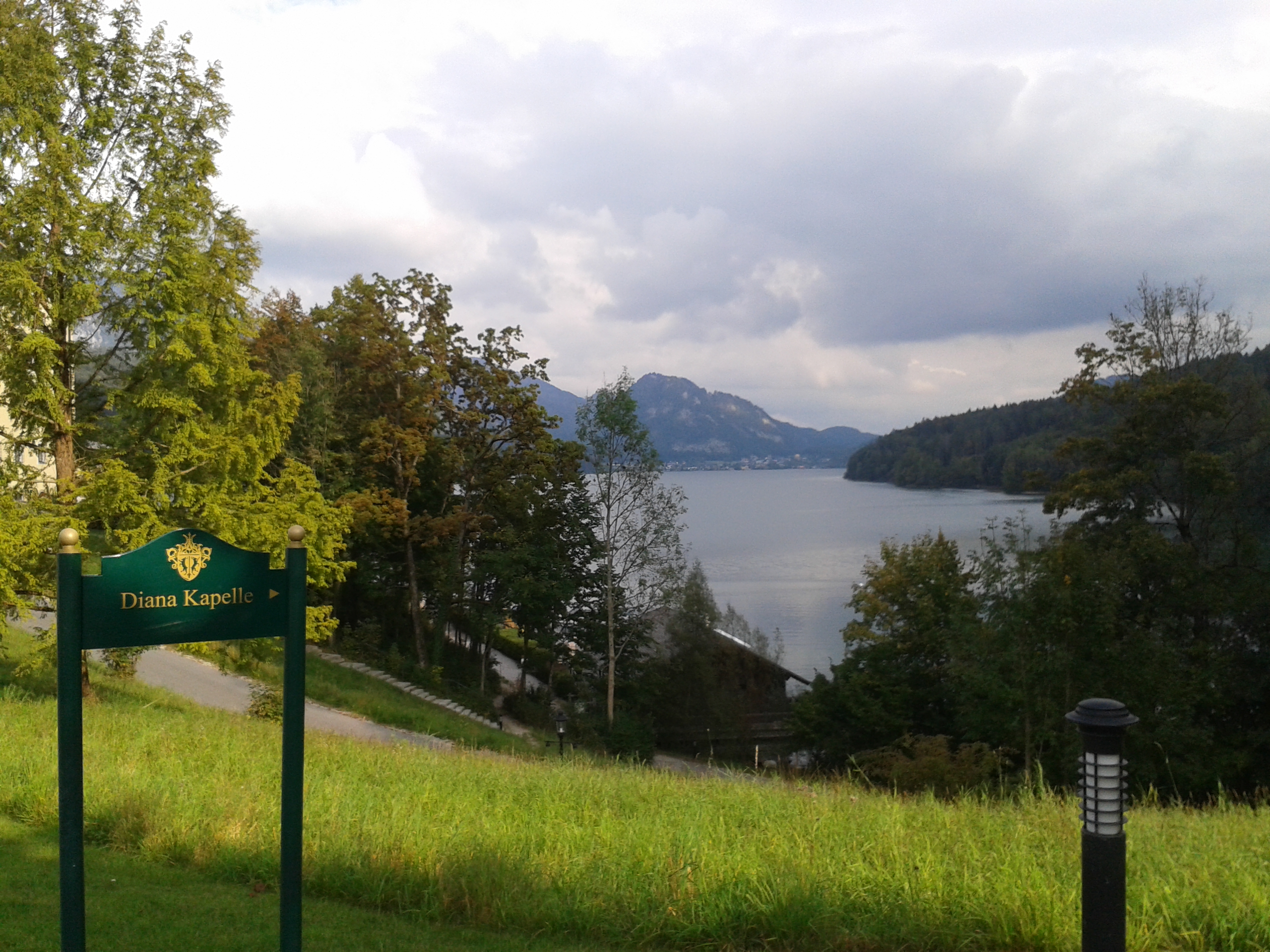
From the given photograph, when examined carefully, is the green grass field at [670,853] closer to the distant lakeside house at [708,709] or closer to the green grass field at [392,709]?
the green grass field at [392,709]

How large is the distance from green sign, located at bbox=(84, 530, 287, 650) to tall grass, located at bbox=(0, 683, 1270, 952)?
6.96 feet

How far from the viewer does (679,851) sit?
A: 5.40 meters

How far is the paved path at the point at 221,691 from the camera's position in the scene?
16.9m

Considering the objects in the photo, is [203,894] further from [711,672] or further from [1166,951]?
[711,672]

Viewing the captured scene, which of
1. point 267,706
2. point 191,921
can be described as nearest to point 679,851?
point 191,921

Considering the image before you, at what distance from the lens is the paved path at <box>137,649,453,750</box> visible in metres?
16.9

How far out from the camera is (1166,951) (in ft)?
14.0

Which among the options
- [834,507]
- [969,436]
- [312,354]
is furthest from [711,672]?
[834,507]

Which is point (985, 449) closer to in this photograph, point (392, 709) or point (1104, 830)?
point (392, 709)

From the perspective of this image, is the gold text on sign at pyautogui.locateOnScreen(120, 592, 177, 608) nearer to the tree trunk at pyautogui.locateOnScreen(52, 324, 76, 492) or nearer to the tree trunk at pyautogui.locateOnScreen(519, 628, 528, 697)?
the tree trunk at pyautogui.locateOnScreen(52, 324, 76, 492)

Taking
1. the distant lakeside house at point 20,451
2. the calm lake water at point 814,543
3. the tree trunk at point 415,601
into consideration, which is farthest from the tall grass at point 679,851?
the calm lake water at point 814,543

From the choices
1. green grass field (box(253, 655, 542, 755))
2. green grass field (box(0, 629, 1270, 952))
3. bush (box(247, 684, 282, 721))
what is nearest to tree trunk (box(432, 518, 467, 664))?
green grass field (box(253, 655, 542, 755))

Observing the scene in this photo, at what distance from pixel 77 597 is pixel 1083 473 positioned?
81.7 feet

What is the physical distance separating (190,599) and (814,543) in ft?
239
